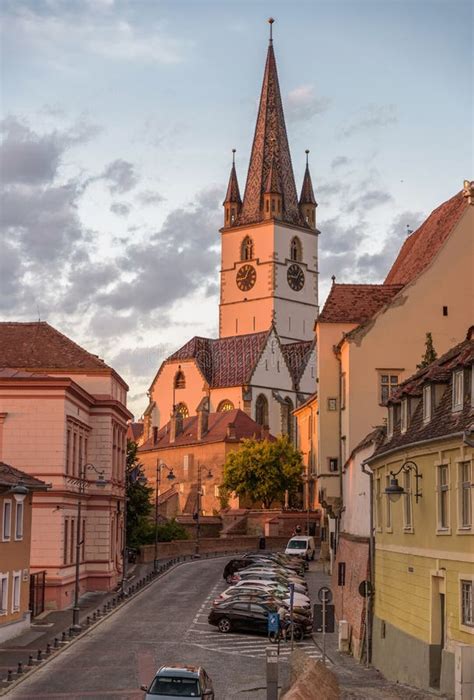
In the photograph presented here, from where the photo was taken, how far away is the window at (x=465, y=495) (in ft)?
79.5

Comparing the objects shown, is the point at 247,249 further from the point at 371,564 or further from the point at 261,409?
the point at 371,564

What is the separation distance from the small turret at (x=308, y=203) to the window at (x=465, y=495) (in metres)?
145

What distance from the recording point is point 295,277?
165375 mm

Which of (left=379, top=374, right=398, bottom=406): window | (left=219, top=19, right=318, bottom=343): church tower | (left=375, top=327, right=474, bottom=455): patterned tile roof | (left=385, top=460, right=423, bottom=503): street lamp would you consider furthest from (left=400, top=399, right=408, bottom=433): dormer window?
(left=219, top=19, right=318, bottom=343): church tower

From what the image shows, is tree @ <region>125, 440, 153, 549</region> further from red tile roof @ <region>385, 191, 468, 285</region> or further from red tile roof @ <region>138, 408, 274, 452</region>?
red tile roof @ <region>138, 408, 274, 452</region>

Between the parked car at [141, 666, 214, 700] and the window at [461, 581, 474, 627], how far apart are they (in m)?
5.46

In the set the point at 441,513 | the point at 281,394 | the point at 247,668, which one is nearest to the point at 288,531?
the point at 281,394

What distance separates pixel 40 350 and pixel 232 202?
11430 centimetres

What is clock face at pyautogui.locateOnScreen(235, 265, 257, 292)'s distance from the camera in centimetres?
16412

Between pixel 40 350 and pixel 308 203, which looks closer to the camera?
pixel 40 350

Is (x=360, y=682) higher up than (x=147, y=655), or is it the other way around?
(x=147, y=655)

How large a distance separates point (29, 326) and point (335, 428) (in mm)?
16222

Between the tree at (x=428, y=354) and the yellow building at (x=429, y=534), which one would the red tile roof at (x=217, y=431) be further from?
the yellow building at (x=429, y=534)

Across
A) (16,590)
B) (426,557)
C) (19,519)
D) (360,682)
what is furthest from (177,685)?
(19,519)
